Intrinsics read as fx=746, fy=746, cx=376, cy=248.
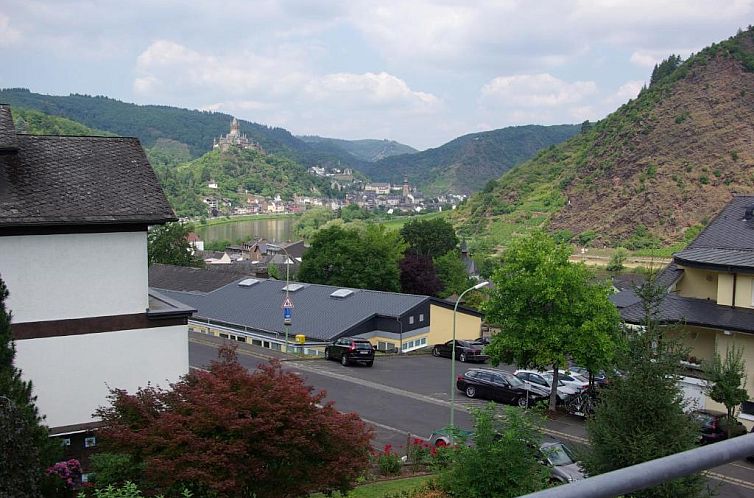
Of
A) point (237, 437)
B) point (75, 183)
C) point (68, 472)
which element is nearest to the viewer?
point (237, 437)

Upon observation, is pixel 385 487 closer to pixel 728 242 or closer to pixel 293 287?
pixel 728 242

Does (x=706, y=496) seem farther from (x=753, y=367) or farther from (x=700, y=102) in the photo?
(x=700, y=102)

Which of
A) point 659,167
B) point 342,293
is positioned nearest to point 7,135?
point 342,293

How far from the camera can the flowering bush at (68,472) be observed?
13.7 metres

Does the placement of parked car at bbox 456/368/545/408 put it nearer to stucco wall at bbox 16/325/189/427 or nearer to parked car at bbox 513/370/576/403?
parked car at bbox 513/370/576/403

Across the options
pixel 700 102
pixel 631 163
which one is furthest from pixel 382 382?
pixel 700 102

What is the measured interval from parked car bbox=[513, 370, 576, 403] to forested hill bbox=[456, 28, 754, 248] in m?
84.4

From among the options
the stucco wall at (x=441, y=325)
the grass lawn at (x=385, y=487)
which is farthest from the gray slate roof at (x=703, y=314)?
the stucco wall at (x=441, y=325)

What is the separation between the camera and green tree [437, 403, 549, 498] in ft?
52.1

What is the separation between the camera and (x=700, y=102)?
13800 centimetres

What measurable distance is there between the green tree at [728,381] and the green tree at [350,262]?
4205cm

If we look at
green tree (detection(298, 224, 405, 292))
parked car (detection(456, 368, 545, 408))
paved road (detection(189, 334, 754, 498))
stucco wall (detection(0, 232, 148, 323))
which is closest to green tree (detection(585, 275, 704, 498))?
paved road (detection(189, 334, 754, 498))

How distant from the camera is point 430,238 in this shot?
314 ft

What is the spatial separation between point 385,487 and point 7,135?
12.6 meters
